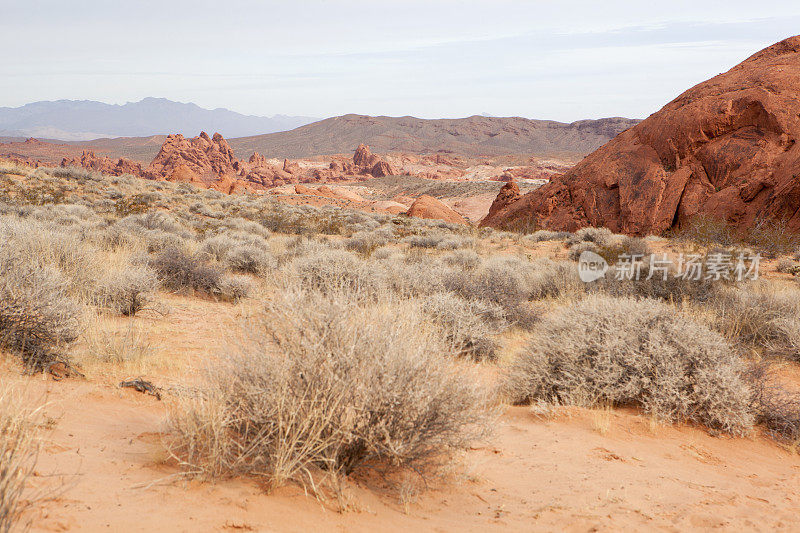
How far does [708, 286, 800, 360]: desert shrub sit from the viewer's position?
6344 mm

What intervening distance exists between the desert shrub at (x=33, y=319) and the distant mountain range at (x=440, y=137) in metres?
120

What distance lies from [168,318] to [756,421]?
6.82 metres

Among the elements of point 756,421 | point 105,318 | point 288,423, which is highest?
point 288,423

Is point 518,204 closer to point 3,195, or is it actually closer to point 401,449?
point 3,195

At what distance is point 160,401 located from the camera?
3.90 metres

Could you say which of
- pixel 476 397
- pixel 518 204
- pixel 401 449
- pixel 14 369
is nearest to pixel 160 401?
pixel 14 369

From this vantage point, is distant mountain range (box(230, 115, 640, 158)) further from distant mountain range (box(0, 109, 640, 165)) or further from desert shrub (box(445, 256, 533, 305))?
desert shrub (box(445, 256, 533, 305))

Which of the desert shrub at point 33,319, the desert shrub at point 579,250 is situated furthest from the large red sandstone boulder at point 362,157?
the desert shrub at point 33,319

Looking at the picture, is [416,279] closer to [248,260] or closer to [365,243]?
[248,260]

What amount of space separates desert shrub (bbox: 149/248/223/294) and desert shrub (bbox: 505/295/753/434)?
5453 millimetres

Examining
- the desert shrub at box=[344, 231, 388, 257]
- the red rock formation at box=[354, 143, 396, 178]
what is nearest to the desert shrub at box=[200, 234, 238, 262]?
the desert shrub at box=[344, 231, 388, 257]

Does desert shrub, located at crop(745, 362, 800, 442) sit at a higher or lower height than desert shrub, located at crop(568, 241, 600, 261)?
lower

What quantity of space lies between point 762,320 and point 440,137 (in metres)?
145

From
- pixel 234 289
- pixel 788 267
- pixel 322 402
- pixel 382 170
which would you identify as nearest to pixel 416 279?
pixel 234 289
